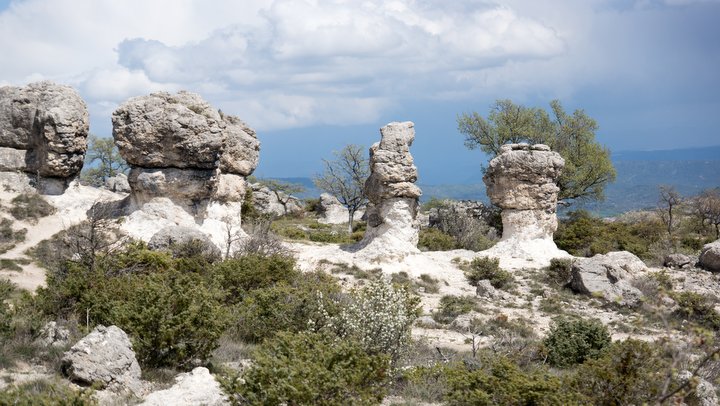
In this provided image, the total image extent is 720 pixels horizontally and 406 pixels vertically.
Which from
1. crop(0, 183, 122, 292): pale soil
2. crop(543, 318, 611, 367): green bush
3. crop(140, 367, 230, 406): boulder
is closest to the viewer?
crop(140, 367, 230, 406): boulder

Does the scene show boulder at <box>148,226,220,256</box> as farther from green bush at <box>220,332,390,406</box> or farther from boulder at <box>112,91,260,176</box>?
green bush at <box>220,332,390,406</box>

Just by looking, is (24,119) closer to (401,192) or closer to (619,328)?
(401,192)

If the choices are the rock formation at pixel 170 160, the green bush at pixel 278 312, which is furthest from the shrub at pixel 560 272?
the green bush at pixel 278 312

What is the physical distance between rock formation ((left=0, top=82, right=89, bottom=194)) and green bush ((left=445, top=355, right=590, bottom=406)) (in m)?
20.7

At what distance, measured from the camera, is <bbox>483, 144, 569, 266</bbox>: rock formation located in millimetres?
26875

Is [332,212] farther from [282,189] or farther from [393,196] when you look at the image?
[393,196]

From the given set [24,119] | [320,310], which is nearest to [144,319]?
[320,310]

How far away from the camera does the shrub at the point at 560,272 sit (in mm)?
23281

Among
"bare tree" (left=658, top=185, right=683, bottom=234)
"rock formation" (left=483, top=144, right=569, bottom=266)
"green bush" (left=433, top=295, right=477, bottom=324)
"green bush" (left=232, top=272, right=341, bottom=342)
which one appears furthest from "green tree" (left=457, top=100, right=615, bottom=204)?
"green bush" (left=232, top=272, right=341, bottom=342)

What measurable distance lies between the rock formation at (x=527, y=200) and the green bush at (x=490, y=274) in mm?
2639

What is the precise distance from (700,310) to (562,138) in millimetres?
20973

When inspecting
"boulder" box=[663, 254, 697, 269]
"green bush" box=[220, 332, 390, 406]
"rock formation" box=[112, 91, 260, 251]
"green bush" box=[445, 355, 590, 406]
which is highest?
"rock formation" box=[112, 91, 260, 251]

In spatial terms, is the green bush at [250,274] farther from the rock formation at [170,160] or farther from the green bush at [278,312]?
the rock formation at [170,160]

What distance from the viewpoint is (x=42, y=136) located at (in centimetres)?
2627
